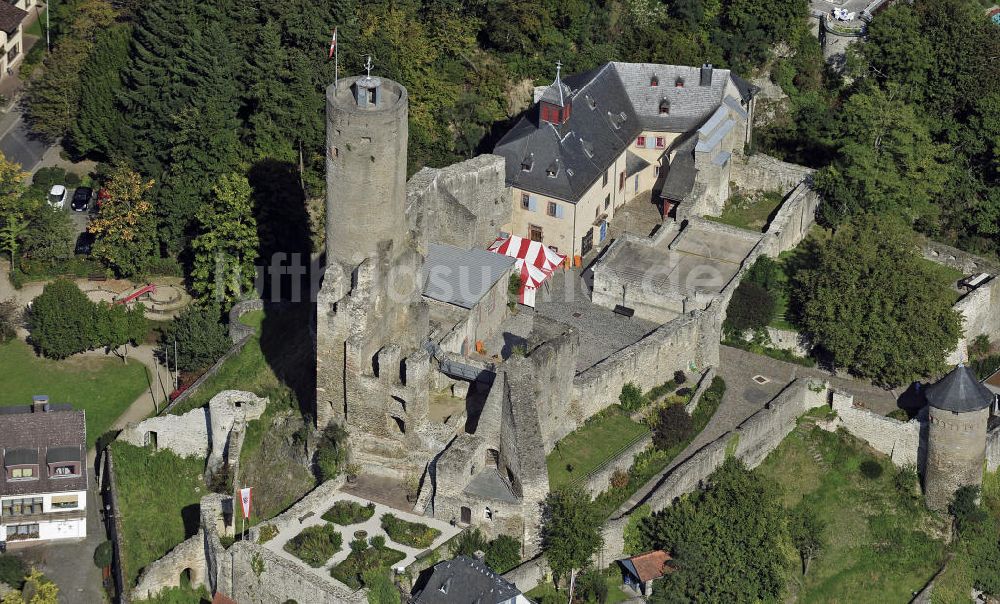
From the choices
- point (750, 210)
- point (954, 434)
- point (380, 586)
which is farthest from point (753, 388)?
point (380, 586)

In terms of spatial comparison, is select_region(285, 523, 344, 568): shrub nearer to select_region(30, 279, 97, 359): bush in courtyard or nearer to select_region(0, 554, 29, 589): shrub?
select_region(0, 554, 29, 589): shrub

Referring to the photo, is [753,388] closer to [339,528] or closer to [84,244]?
[339,528]

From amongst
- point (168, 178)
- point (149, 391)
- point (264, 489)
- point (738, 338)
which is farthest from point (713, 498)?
point (168, 178)

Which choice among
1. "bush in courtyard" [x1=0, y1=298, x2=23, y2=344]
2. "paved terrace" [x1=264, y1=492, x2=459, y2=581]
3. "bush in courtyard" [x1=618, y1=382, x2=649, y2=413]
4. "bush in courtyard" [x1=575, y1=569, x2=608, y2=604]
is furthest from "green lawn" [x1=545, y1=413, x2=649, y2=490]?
"bush in courtyard" [x1=0, y1=298, x2=23, y2=344]

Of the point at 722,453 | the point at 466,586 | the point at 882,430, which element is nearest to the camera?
the point at 466,586

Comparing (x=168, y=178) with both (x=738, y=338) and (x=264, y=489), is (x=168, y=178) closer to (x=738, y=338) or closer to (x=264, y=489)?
(x=264, y=489)

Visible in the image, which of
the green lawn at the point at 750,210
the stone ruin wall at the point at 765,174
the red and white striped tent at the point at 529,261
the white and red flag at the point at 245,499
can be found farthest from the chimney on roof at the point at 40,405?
the stone ruin wall at the point at 765,174
